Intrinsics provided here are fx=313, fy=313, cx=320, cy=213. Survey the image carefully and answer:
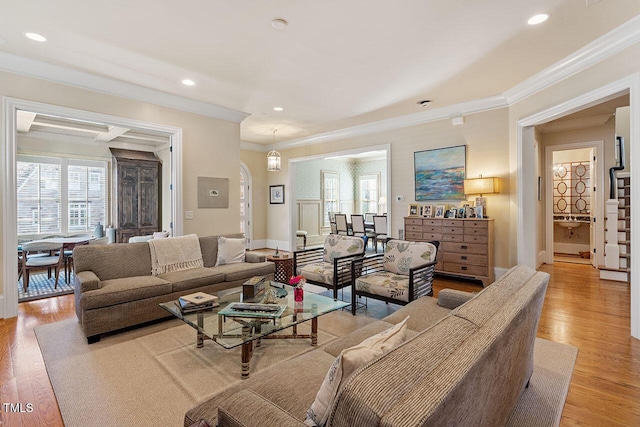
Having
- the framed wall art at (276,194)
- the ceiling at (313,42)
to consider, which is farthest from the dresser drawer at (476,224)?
the framed wall art at (276,194)

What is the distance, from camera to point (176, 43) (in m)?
3.12

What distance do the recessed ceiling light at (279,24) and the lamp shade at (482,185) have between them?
3523mm

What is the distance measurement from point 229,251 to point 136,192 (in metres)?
4.10

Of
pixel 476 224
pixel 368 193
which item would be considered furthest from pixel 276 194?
pixel 476 224

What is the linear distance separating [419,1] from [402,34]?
0.49m

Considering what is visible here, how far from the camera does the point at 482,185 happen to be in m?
4.69

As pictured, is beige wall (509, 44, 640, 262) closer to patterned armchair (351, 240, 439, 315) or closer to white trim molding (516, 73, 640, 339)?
white trim molding (516, 73, 640, 339)

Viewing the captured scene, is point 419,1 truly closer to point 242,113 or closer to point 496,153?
point 496,153

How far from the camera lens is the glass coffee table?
2209 mm

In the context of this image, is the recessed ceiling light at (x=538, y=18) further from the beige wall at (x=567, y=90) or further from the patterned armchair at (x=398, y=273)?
the patterned armchair at (x=398, y=273)

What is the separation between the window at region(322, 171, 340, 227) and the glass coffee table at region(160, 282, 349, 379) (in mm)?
6567

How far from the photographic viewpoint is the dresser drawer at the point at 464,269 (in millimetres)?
4648

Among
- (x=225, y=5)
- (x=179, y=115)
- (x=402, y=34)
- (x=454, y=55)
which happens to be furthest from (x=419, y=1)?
(x=179, y=115)

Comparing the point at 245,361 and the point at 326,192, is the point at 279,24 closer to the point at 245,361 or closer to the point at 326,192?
the point at 245,361
